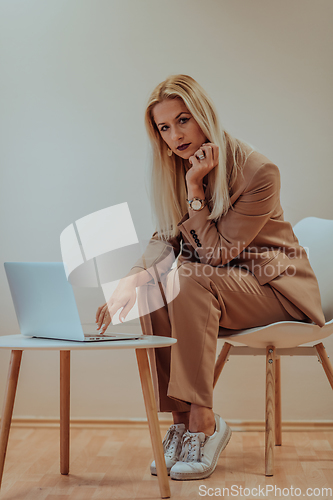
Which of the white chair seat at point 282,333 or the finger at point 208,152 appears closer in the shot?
the white chair seat at point 282,333

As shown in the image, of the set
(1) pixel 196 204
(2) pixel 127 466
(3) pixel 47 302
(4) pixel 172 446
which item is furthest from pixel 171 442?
(1) pixel 196 204

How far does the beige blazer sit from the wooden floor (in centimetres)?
40

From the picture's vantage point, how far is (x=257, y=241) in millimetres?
1369

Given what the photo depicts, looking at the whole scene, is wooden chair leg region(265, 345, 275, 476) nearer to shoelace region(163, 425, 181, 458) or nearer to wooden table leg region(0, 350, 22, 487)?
shoelace region(163, 425, 181, 458)

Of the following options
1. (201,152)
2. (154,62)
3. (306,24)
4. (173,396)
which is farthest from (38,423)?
(306,24)

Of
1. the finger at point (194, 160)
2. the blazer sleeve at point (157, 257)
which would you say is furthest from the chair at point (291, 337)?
the finger at point (194, 160)

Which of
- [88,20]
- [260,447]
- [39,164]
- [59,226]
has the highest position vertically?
[88,20]

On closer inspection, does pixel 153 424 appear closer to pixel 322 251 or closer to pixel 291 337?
pixel 291 337

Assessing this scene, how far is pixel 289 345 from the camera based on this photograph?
4.32ft

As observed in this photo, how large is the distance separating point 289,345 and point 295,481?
12.4 inches

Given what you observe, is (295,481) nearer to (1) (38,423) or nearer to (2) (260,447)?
(2) (260,447)

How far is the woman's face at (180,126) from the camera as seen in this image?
1406 millimetres

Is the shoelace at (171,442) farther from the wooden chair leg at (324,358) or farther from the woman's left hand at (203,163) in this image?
the woman's left hand at (203,163)

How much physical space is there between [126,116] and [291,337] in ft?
3.42
